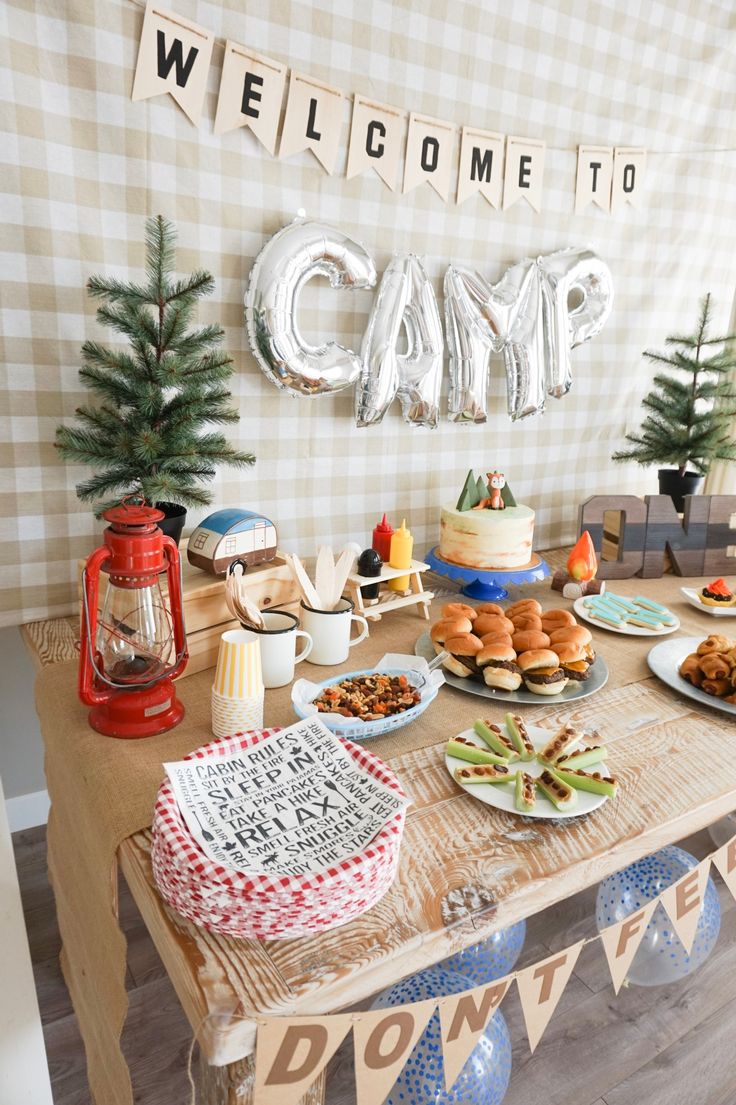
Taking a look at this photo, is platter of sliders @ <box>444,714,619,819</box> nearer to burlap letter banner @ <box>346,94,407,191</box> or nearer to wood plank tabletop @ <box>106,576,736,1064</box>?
wood plank tabletop @ <box>106,576,736,1064</box>

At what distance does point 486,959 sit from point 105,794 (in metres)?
0.79

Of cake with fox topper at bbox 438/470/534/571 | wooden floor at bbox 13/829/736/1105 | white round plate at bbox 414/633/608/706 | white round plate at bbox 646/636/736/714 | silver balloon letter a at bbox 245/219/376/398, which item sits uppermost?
silver balloon letter a at bbox 245/219/376/398

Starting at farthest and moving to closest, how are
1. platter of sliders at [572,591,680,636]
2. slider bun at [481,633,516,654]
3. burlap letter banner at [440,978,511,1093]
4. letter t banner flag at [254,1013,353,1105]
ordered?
platter of sliders at [572,591,680,636] < slider bun at [481,633,516,654] < burlap letter banner at [440,978,511,1093] < letter t banner flag at [254,1013,353,1105]

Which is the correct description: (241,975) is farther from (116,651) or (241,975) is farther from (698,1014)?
(698,1014)

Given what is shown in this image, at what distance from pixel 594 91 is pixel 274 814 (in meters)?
1.77

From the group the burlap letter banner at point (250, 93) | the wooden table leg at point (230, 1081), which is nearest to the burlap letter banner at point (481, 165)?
the burlap letter banner at point (250, 93)

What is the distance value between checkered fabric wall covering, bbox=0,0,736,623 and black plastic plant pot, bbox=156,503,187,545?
192 millimetres

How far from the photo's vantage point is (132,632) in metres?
0.98

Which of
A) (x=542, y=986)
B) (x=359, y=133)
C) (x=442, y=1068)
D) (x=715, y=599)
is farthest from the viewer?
(x=715, y=599)

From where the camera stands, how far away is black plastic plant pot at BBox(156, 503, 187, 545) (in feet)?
3.91

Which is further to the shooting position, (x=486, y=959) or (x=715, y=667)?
(x=486, y=959)

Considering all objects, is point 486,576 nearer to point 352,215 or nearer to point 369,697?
point 369,697

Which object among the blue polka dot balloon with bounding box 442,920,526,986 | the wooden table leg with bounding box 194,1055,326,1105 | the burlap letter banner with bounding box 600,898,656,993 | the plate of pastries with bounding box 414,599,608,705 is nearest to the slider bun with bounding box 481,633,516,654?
the plate of pastries with bounding box 414,599,608,705

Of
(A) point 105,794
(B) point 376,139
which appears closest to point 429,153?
(B) point 376,139
